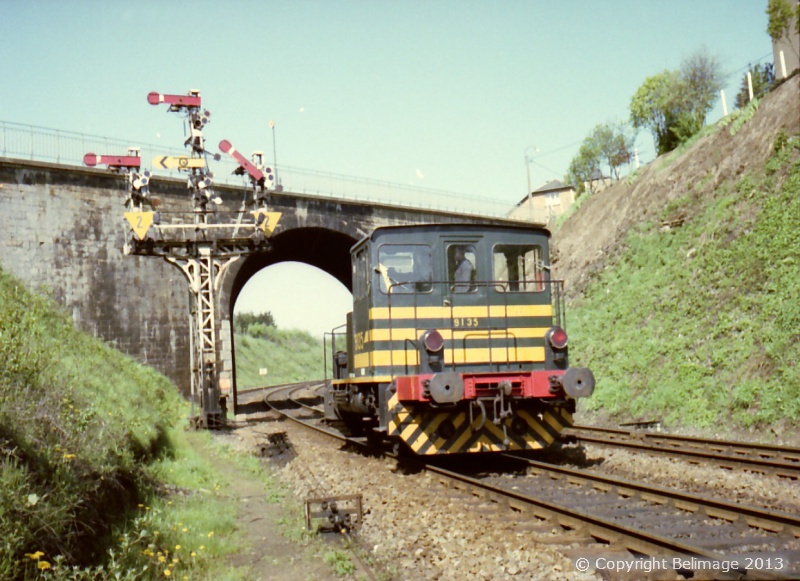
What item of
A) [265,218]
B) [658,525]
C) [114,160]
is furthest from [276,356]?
[658,525]

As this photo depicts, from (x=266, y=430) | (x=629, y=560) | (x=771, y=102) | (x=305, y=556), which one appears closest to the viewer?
(x=629, y=560)

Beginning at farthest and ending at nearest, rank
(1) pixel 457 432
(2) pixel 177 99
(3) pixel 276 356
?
(3) pixel 276 356 → (2) pixel 177 99 → (1) pixel 457 432

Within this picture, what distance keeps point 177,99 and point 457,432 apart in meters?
13.2

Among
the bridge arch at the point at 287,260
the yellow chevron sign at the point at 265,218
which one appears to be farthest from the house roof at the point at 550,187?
the yellow chevron sign at the point at 265,218

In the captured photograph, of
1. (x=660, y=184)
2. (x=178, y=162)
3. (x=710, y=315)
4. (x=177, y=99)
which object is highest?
(x=177, y=99)

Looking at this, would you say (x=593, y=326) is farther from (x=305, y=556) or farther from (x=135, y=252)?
(x=305, y=556)

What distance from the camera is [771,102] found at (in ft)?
72.2

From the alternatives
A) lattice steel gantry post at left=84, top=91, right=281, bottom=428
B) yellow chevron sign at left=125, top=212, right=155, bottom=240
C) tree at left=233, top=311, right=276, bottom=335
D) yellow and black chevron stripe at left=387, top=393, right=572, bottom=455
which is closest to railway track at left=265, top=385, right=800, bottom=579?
yellow and black chevron stripe at left=387, top=393, right=572, bottom=455

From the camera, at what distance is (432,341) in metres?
8.95

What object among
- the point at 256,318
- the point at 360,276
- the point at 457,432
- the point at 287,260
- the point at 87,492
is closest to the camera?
the point at 87,492

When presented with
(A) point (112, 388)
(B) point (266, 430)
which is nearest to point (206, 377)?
(B) point (266, 430)

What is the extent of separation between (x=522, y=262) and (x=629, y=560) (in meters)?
5.44

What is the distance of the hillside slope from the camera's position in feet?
41.9

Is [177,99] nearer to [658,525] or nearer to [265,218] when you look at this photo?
[265,218]
